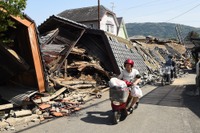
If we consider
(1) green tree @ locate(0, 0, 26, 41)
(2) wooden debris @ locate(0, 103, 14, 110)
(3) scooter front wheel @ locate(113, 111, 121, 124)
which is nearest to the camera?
(1) green tree @ locate(0, 0, 26, 41)

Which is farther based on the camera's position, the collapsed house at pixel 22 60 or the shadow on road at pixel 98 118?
the collapsed house at pixel 22 60

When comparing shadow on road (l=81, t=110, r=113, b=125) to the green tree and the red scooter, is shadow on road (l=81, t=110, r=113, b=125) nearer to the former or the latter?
the red scooter

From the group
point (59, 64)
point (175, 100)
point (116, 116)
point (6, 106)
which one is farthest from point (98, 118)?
point (59, 64)

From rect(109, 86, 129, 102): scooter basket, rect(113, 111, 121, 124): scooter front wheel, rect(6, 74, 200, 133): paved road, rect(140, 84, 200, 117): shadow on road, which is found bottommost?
rect(140, 84, 200, 117): shadow on road

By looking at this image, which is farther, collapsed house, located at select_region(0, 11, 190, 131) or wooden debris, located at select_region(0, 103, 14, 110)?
collapsed house, located at select_region(0, 11, 190, 131)

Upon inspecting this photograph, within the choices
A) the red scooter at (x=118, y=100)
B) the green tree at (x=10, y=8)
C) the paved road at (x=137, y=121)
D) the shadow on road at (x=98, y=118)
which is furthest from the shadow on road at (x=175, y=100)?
the green tree at (x=10, y=8)

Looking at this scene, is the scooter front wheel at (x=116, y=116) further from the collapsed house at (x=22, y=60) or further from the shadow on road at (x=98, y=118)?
the collapsed house at (x=22, y=60)

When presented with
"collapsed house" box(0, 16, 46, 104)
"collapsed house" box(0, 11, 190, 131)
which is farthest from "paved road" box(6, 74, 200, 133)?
"collapsed house" box(0, 16, 46, 104)

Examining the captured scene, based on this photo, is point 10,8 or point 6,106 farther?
point 6,106

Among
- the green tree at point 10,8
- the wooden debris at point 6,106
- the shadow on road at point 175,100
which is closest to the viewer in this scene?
the green tree at point 10,8

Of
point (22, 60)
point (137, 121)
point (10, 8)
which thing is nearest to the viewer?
point (10, 8)

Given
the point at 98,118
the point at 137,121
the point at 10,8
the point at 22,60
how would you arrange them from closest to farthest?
the point at 10,8
the point at 137,121
the point at 98,118
the point at 22,60

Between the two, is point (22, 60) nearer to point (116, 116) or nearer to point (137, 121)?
point (116, 116)

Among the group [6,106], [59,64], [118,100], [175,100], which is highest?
[59,64]
